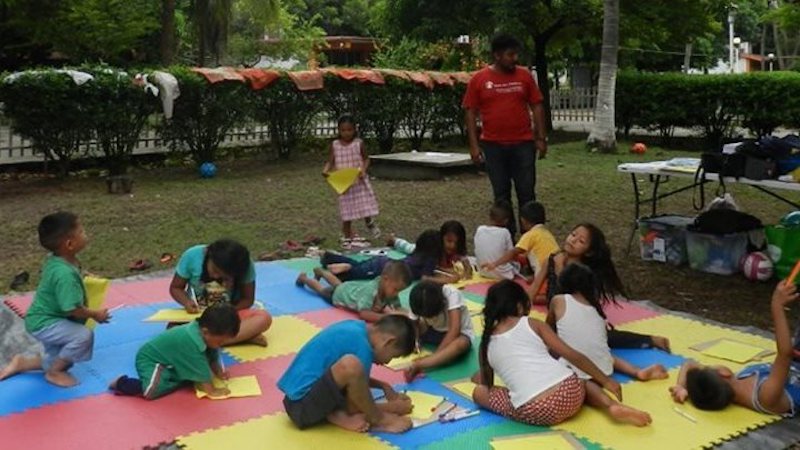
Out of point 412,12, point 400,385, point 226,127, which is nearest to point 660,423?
point 400,385

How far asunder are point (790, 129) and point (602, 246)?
14.1 m

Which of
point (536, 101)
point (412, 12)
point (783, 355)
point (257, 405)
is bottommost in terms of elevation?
point (257, 405)

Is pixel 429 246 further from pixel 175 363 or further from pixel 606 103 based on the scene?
pixel 606 103

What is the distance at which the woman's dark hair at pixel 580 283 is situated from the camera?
166 inches

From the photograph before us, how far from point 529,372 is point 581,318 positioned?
20.4 inches

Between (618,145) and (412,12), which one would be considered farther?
(412,12)

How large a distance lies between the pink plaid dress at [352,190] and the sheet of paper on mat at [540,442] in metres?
4.66

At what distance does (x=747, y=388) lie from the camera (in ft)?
13.4

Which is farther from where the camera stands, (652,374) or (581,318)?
(652,374)

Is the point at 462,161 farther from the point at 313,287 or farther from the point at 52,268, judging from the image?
the point at 52,268

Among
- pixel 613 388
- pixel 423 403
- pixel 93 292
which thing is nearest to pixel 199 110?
pixel 93 292

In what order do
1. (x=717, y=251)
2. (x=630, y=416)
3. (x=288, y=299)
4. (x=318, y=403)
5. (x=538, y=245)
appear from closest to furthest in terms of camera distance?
(x=318, y=403)
(x=630, y=416)
(x=538, y=245)
(x=288, y=299)
(x=717, y=251)

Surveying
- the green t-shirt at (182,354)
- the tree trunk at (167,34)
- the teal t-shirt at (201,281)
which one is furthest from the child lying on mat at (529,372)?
the tree trunk at (167,34)

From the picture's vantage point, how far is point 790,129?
17281mm
